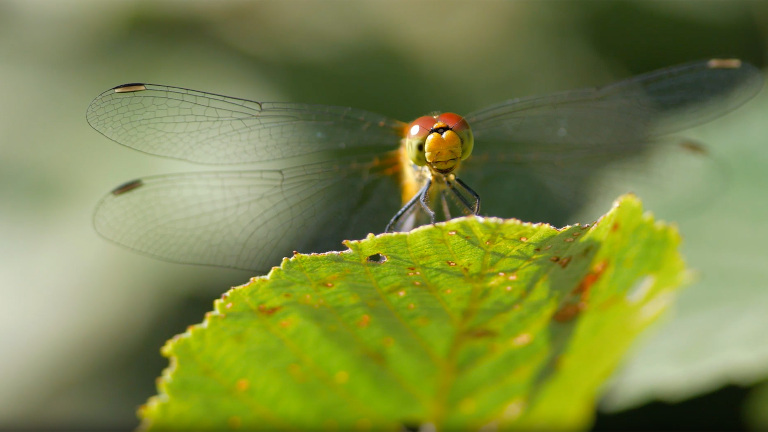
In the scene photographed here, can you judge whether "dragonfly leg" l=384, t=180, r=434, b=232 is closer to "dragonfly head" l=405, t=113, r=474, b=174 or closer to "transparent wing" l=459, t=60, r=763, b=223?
"dragonfly head" l=405, t=113, r=474, b=174

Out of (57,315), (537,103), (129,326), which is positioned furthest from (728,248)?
(57,315)

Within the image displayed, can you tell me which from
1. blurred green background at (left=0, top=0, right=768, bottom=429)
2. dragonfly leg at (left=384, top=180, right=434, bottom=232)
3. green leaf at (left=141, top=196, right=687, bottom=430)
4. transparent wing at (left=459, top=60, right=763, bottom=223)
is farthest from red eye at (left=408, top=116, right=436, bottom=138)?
green leaf at (left=141, top=196, right=687, bottom=430)

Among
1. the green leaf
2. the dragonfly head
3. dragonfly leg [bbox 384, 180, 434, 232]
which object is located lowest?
the green leaf

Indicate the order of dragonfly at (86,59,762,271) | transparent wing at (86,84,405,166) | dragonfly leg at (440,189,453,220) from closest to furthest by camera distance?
transparent wing at (86,84,405,166) < dragonfly at (86,59,762,271) < dragonfly leg at (440,189,453,220)

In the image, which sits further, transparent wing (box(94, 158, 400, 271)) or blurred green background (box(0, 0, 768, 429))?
transparent wing (box(94, 158, 400, 271))

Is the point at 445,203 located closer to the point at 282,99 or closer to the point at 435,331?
the point at 282,99

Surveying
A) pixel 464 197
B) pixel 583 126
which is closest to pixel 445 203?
pixel 464 197
